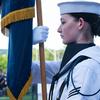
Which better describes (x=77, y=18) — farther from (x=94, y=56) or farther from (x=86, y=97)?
(x=86, y=97)

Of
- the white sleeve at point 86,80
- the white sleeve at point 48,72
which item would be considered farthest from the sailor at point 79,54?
the white sleeve at point 48,72

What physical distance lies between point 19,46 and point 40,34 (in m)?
0.17

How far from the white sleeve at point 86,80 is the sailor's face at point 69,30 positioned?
18 centimetres

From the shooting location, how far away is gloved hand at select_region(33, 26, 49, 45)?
2711mm

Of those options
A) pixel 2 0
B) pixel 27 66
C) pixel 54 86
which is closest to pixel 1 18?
pixel 2 0

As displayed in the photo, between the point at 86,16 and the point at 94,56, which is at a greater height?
the point at 86,16

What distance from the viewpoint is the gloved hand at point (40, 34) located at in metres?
2.71

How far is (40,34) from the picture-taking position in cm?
271

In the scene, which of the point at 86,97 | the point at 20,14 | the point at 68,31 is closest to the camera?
the point at 86,97

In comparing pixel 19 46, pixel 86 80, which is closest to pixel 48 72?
pixel 19 46

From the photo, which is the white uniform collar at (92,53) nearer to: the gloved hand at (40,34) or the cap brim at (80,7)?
the cap brim at (80,7)

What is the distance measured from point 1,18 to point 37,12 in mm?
299

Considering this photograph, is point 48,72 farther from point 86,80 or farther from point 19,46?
point 86,80

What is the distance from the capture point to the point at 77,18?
1.95m
